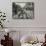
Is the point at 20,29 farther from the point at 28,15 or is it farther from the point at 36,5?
the point at 36,5

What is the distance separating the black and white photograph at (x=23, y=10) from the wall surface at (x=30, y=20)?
0.33 ft

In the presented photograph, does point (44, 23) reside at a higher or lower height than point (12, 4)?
lower

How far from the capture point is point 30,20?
16.1 feet

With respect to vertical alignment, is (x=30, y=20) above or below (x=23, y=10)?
below

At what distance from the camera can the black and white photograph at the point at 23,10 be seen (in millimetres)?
4895

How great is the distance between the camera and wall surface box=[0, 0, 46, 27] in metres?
4.87

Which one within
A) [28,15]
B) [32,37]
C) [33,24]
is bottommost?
[32,37]

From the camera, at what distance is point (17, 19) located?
193 inches

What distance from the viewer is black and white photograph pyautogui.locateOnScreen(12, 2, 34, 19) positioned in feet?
16.1

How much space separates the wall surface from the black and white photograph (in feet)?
0.33

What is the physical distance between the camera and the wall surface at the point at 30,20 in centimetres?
487

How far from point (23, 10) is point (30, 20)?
0.41m

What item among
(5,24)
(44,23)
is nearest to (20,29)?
(5,24)

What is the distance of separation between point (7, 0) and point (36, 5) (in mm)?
969
